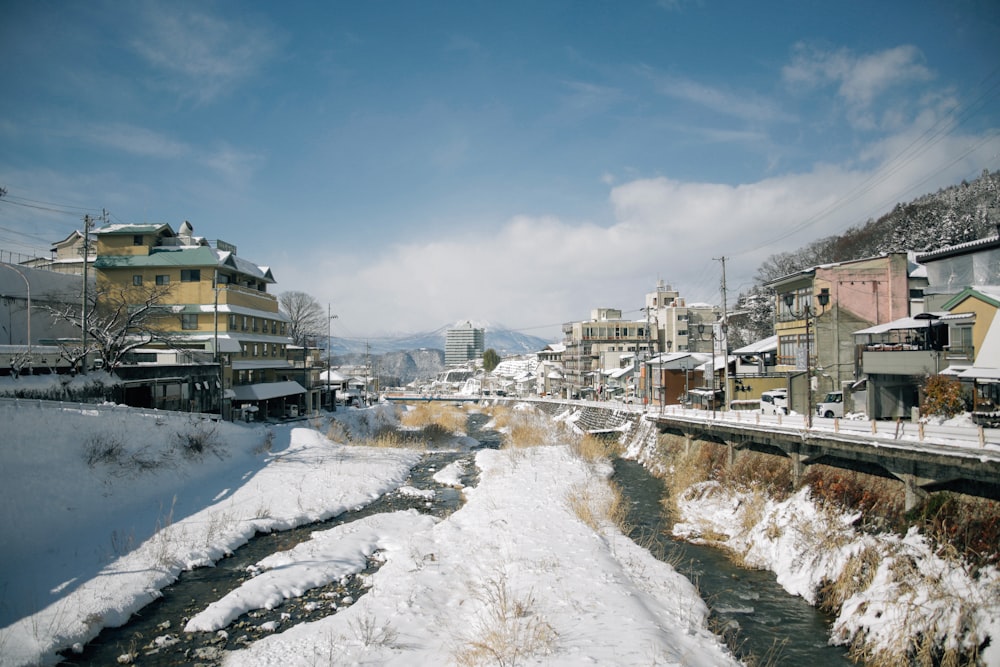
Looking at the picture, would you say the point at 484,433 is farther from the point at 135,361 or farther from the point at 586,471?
the point at 135,361

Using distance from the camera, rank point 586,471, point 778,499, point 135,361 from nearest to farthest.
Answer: point 778,499
point 586,471
point 135,361

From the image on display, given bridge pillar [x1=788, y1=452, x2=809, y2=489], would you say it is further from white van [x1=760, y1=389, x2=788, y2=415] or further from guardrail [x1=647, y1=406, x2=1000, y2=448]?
white van [x1=760, y1=389, x2=788, y2=415]

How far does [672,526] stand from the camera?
19938 mm

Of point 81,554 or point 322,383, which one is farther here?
point 322,383

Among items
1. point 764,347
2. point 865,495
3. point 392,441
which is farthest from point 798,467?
point 392,441

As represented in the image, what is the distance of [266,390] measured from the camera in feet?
134

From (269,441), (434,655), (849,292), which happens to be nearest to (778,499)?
(434,655)

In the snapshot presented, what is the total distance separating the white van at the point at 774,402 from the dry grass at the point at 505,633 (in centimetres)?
2432

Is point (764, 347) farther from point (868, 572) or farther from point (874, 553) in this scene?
point (868, 572)

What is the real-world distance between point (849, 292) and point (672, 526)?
79.2 feet

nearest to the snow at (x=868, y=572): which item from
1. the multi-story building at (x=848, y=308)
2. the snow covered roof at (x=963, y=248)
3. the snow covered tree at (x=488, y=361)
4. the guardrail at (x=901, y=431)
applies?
the guardrail at (x=901, y=431)

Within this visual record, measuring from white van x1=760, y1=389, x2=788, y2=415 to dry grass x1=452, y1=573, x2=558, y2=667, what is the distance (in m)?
24.3

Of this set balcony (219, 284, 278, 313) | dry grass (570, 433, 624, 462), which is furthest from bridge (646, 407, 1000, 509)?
balcony (219, 284, 278, 313)

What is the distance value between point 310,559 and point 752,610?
1286 cm
